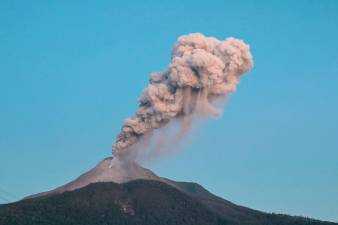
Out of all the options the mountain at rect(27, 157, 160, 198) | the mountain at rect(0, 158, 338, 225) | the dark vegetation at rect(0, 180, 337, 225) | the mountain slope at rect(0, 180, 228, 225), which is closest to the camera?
the mountain slope at rect(0, 180, 228, 225)

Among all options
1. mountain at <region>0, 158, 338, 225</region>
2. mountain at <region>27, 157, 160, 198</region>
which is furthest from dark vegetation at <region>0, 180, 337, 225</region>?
mountain at <region>27, 157, 160, 198</region>

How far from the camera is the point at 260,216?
11225 centimetres

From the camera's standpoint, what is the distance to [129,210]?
105812 millimetres

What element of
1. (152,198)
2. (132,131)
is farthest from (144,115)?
(152,198)

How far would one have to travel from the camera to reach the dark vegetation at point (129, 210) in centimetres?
10006

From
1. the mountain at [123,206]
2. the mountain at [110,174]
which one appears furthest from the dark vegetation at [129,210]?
the mountain at [110,174]

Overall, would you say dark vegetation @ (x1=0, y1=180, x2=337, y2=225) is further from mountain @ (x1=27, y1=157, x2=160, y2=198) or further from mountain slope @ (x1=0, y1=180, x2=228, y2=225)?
mountain @ (x1=27, y1=157, x2=160, y2=198)

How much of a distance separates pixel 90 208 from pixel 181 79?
61.5 ft

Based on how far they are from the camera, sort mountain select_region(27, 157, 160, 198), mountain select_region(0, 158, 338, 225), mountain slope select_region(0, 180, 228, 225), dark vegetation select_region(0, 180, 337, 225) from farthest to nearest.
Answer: mountain select_region(27, 157, 160, 198)
mountain select_region(0, 158, 338, 225)
dark vegetation select_region(0, 180, 337, 225)
mountain slope select_region(0, 180, 228, 225)

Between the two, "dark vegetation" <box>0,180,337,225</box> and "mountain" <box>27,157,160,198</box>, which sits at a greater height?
"mountain" <box>27,157,160,198</box>

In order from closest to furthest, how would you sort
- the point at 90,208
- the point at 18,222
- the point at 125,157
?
the point at 18,222
the point at 90,208
the point at 125,157

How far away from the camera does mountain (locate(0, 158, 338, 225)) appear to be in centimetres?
10062

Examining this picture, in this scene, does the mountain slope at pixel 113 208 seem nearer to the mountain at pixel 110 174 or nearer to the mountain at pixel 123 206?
the mountain at pixel 123 206

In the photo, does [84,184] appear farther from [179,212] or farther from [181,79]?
[181,79]
